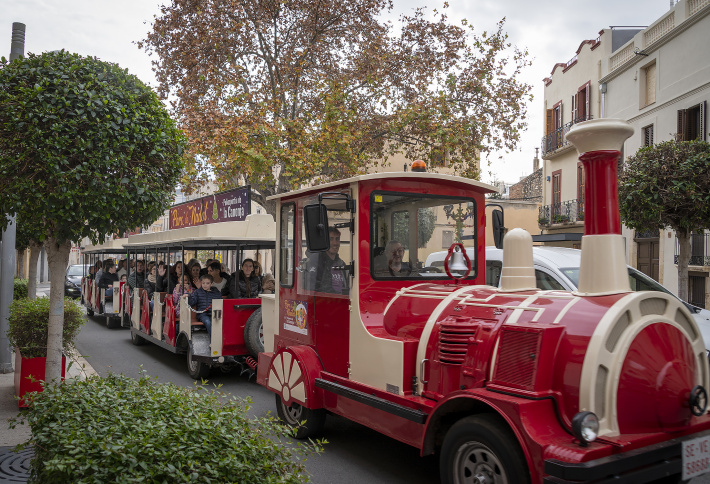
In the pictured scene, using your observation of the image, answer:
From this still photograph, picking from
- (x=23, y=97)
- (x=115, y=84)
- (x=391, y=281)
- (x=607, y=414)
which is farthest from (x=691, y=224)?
(x=23, y=97)

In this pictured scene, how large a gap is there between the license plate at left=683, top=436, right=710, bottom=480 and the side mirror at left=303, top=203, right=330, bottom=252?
292 cm

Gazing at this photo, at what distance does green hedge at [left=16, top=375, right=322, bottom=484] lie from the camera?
2.56 metres

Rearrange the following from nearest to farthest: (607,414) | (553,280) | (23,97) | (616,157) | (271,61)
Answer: (607,414) < (616,157) < (23,97) < (553,280) < (271,61)

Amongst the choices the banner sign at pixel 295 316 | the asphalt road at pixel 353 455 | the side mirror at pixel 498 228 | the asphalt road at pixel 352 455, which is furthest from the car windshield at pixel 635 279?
the banner sign at pixel 295 316

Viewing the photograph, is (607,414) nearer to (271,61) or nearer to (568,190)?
(271,61)

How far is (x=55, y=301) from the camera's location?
586 centimetres

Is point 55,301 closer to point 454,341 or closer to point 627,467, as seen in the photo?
point 454,341

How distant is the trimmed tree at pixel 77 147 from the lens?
16.5ft

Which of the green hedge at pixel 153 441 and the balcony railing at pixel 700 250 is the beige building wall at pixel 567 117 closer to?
the balcony railing at pixel 700 250

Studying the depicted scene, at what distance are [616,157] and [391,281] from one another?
2190mm

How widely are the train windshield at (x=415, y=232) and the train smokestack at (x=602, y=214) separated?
1.76 metres

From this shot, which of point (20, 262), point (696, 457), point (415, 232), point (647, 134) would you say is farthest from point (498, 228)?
point (20, 262)

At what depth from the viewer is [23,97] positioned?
5.05 meters

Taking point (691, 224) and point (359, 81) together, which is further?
point (359, 81)
